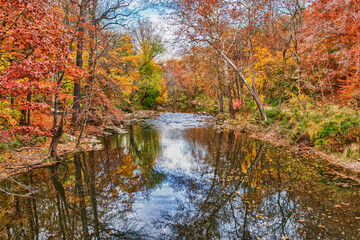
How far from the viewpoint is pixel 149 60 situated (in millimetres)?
25531

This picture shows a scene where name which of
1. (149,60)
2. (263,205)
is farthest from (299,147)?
(149,60)

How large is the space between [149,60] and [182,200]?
23184mm

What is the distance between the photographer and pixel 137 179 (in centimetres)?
618

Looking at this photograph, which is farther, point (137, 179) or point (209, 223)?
point (137, 179)

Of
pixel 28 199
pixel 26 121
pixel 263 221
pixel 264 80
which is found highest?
pixel 264 80

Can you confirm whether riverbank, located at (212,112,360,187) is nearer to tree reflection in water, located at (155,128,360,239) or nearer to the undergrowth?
the undergrowth

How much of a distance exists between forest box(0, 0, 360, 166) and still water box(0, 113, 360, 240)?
1.63m

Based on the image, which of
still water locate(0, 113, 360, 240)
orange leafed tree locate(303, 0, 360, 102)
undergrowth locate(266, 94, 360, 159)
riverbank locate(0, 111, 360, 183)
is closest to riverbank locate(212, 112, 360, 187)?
riverbank locate(0, 111, 360, 183)

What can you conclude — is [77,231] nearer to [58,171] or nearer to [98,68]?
[58,171]

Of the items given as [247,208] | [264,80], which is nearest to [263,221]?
[247,208]

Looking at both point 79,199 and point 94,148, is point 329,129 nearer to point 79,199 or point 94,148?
point 79,199

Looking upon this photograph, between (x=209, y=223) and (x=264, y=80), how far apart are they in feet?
55.6

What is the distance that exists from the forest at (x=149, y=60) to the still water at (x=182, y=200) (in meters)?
1.63

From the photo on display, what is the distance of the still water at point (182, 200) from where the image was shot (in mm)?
3758
